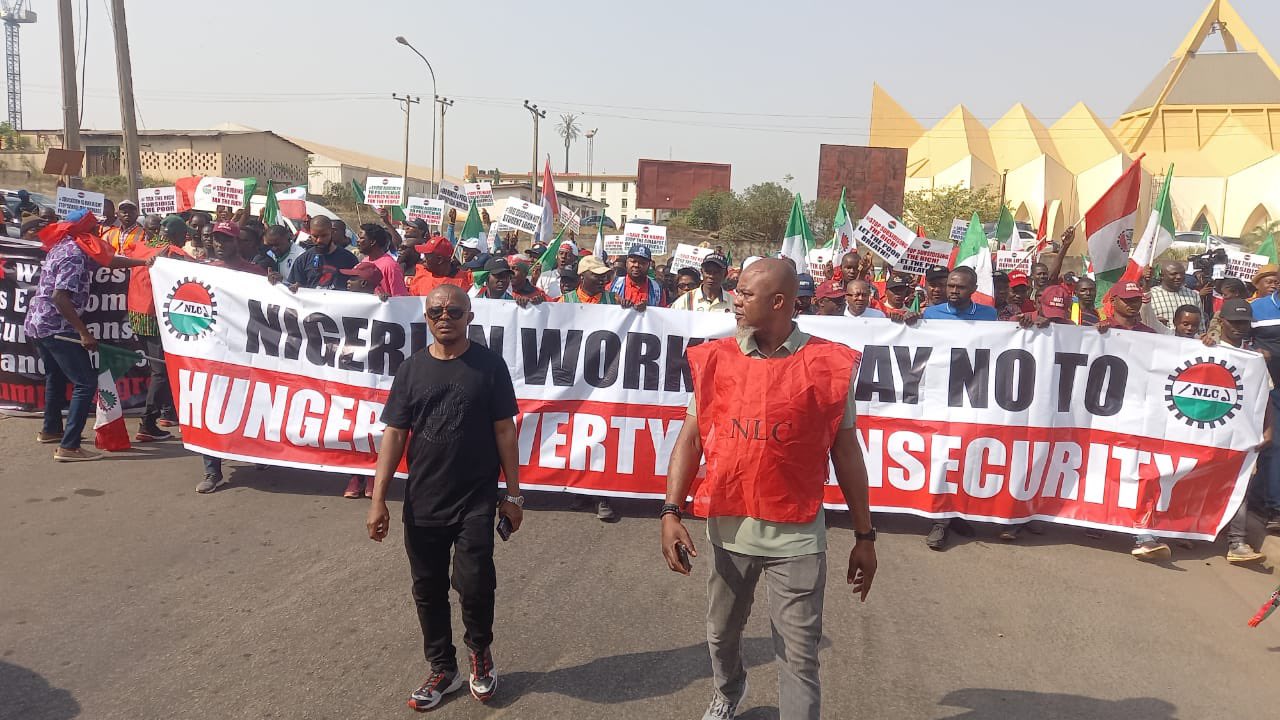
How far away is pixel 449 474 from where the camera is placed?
3.42m

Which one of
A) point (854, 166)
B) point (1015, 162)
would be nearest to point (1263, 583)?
point (854, 166)

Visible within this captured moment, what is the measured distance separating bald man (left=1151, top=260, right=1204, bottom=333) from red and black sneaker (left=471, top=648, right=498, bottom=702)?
289 inches

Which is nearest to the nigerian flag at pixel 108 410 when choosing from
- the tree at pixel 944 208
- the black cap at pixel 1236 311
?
the black cap at pixel 1236 311

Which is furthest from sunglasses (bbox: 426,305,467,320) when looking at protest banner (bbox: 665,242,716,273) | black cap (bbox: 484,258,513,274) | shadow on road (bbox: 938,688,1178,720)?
protest banner (bbox: 665,242,716,273)

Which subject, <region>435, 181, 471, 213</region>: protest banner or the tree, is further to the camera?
the tree

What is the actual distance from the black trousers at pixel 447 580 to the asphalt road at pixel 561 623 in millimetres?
241

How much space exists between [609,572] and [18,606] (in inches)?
112

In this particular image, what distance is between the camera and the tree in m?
43.2

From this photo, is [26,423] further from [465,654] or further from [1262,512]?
[1262,512]

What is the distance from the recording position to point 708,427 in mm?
3029

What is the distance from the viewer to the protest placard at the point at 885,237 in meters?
9.18

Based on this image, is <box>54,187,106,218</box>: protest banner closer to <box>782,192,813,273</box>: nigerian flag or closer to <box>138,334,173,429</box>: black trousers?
<box>138,334,173,429</box>: black trousers

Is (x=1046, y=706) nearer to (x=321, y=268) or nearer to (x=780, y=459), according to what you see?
(x=780, y=459)

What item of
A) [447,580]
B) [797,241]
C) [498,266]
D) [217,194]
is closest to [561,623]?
[447,580]
